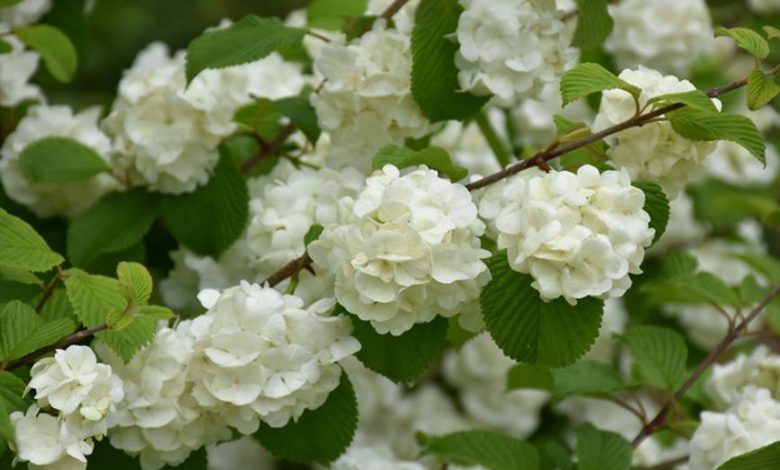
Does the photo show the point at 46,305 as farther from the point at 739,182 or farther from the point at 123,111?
the point at 739,182

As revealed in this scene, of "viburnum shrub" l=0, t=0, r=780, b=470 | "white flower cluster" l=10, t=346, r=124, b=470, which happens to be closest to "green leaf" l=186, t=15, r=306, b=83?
"viburnum shrub" l=0, t=0, r=780, b=470

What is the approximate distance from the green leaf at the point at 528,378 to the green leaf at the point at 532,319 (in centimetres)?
59

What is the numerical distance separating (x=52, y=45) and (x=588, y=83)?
2.93 ft

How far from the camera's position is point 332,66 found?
5.25 feet

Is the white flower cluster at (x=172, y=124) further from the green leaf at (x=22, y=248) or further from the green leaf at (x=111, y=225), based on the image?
the green leaf at (x=22, y=248)

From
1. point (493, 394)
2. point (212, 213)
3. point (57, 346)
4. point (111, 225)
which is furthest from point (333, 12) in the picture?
point (493, 394)

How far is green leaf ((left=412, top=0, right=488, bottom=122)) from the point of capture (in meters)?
1.54

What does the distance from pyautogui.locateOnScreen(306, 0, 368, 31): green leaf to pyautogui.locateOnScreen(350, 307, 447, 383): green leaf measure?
0.61m

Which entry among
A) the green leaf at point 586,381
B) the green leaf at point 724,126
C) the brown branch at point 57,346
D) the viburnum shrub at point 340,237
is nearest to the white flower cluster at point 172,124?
the viburnum shrub at point 340,237

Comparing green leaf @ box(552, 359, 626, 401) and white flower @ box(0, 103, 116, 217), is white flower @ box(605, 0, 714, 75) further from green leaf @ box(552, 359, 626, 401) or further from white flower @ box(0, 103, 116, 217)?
white flower @ box(0, 103, 116, 217)

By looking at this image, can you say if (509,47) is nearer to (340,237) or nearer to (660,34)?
(340,237)

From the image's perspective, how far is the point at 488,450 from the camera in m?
1.69

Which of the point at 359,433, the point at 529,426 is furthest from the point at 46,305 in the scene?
the point at 529,426

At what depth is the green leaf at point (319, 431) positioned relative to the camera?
145 cm
